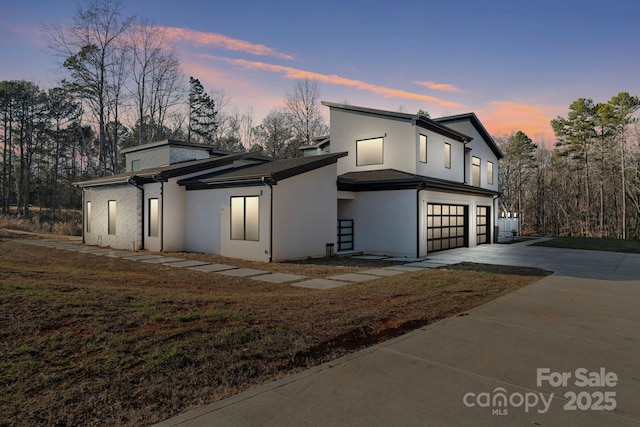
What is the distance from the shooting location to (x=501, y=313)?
609cm

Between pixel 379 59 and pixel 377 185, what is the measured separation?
651 cm

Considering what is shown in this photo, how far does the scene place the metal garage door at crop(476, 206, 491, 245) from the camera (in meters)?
20.7

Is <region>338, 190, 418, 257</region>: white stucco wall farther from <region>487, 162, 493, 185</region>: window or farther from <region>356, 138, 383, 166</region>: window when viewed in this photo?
<region>487, 162, 493, 185</region>: window

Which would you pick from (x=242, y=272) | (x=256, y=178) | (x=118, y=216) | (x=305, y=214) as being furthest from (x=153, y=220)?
(x=242, y=272)

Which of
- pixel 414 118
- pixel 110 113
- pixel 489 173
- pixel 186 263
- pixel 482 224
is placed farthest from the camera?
pixel 110 113

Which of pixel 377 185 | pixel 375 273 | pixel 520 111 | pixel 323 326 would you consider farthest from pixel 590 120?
pixel 323 326

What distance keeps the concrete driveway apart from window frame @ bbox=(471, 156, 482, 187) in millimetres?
17054

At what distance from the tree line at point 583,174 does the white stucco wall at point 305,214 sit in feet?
Result: 89.5

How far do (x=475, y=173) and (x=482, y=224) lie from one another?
3.29 m

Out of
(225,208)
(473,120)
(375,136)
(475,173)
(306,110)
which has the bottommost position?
(225,208)

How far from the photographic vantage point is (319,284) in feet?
28.2

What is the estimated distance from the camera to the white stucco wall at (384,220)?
1431cm

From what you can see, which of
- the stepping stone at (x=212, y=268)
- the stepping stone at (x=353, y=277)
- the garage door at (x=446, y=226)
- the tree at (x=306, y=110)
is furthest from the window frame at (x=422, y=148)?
the tree at (x=306, y=110)

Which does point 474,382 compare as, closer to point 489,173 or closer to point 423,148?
point 423,148
